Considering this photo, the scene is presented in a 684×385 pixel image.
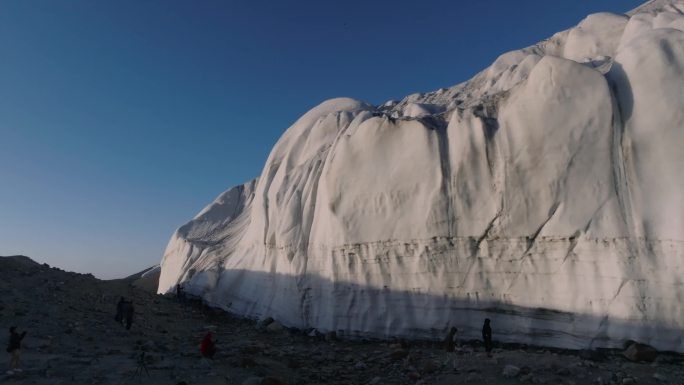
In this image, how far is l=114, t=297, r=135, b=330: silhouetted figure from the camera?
42.3 feet

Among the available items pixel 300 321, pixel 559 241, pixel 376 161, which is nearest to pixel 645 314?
pixel 559 241

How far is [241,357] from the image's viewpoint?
417 inches

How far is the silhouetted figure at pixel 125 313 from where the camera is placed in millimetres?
12898

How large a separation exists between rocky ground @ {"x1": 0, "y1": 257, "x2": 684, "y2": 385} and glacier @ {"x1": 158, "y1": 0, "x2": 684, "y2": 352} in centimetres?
73

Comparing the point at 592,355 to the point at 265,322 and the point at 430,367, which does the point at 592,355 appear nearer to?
the point at 430,367

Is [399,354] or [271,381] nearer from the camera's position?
[271,381]

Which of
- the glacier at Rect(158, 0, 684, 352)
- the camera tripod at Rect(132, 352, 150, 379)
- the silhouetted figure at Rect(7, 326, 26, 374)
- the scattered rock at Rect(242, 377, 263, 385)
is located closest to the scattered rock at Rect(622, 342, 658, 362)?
the glacier at Rect(158, 0, 684, 352)

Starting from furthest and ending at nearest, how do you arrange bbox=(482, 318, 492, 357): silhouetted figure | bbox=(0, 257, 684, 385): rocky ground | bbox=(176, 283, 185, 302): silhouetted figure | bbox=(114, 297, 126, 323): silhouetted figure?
1. bbox=(176, 283, 185, 302): silhouetted figure
2. bbox=(114, 297, 126, 323): silhouetted figure
3. bbox=(482, 318, 492, 357): silhouetted figure
4. bbox=(0, 257, 684, 385): rocky ground

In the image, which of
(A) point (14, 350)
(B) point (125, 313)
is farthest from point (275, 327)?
(A) point (14, 350)

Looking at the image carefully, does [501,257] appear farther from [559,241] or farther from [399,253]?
[399,253]

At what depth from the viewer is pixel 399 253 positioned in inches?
492

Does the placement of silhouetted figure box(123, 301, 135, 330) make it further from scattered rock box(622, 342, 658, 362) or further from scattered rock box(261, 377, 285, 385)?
scattered rock box(622, 342, 658, 362)

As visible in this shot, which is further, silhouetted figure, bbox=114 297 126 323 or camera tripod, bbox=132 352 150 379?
silhouetted figure, bbox=114 297 126 323

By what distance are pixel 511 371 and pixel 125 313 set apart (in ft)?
35.4
